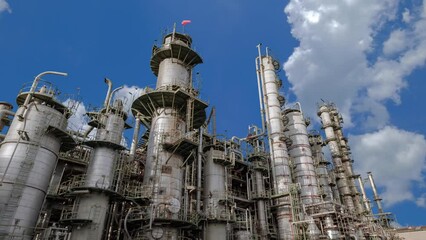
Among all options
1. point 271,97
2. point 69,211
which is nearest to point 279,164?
point 271,97

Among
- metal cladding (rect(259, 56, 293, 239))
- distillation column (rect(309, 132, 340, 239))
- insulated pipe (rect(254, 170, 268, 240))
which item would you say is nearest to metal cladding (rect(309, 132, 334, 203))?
distillation column (rect(309, 132, 340, 239))

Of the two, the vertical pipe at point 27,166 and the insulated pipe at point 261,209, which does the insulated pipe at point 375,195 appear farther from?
the vertical pipe at point 27,166

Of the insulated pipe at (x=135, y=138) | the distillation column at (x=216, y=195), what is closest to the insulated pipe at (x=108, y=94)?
the insulated pipe at (x=135, y=138)

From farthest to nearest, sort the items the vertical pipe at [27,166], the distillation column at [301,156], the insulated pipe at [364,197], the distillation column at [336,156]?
the insulated pipe at [364,197] → the distillation column at [336,156] → the distillation column at [301,156] → the vertical pipe at [27,166]

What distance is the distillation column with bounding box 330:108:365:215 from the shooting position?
4874 centimetres

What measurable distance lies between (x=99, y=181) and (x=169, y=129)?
25.8 feet

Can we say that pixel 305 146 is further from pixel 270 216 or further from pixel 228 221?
pixel 228 221

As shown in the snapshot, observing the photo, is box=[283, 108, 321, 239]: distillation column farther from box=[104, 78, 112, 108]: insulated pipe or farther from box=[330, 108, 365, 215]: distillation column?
box=[104, 78, 112, 108]: insulated pipe

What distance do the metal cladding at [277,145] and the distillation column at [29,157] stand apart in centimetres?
2269

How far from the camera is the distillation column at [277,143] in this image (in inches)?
1267

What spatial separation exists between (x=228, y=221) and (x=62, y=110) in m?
17.6

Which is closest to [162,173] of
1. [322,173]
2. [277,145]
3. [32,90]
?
[32,90]

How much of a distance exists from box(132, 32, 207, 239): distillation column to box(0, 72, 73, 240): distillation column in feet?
24.1

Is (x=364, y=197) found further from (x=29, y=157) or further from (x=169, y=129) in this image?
(x=29, y=157)
